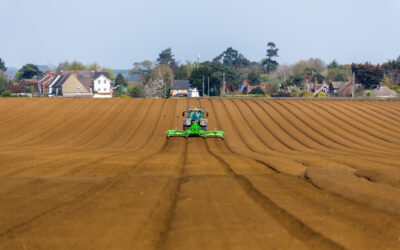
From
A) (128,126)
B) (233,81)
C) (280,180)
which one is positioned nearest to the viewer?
(280,180)

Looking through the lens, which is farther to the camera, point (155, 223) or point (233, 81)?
point (233, 81)

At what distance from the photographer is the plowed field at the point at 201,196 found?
799 centimetres

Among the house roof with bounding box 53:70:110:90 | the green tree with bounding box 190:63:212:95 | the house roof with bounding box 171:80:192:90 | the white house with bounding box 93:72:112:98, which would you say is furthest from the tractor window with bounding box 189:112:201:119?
the house roof with bounding box 171:80:192:90

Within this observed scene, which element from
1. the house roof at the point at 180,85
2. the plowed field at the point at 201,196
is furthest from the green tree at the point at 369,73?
the plowed field at the point at 201,196

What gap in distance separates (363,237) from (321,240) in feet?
2.79

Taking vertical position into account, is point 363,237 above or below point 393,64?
below

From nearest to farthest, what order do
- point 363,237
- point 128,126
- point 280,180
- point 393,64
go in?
point 363,237
point 280,180
point 128,126
point 393,64

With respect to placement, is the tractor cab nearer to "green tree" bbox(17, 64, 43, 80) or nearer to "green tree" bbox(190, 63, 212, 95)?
"green tree" bbox(190, 63, 212, 95)

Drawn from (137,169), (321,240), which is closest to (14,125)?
(137,169)

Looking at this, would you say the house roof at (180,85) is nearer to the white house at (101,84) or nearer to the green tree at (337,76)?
the white house at (101,84)

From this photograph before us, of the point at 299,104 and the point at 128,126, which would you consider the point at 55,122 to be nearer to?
the point at 128,126

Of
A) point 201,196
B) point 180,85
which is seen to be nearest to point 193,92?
point 180,85

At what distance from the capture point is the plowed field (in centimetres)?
799

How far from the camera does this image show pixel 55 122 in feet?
123
